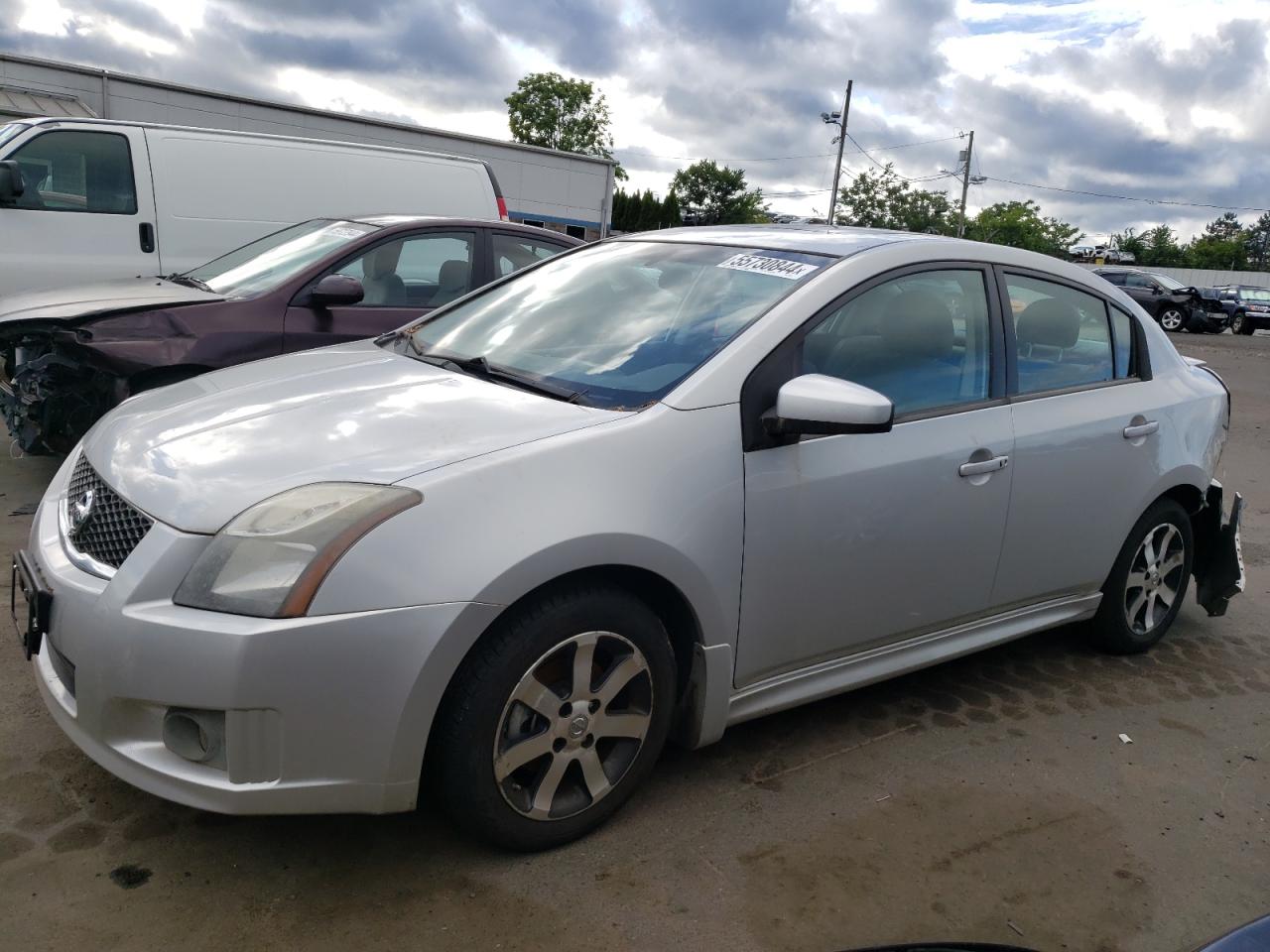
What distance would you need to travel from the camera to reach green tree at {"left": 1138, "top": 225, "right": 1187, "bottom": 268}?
85.0 metres

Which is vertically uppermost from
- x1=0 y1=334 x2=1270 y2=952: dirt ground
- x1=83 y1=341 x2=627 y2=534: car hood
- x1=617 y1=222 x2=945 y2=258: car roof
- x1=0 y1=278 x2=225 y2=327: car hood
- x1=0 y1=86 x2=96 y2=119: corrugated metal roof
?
x1=0 y1=86 x2=96 y2=119: corrugated metal roof

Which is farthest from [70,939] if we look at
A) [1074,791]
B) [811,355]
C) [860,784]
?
[1074,791]

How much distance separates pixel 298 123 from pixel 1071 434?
1539 cm

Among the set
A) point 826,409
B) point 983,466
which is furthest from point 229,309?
point 983,466

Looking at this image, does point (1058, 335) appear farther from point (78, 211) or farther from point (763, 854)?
point (78, 211)

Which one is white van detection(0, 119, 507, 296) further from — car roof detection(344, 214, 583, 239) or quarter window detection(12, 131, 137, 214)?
car roof detection(344, 214, 583, 239)

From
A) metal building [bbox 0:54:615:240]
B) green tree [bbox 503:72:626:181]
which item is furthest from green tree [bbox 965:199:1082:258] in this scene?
metal building [bbox 0:54:615:240]

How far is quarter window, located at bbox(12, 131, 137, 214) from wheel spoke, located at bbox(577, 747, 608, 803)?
6636 mm

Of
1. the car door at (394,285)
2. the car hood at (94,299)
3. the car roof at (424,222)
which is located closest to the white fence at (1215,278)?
the car roof at (424,222)

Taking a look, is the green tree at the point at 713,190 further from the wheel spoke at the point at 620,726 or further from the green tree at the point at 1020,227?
the wheel spoke at the point at 620,726

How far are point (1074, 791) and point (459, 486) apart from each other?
2.13m

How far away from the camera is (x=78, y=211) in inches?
296

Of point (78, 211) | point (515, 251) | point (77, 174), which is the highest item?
point (77, 174)

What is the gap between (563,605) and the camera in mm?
2484
